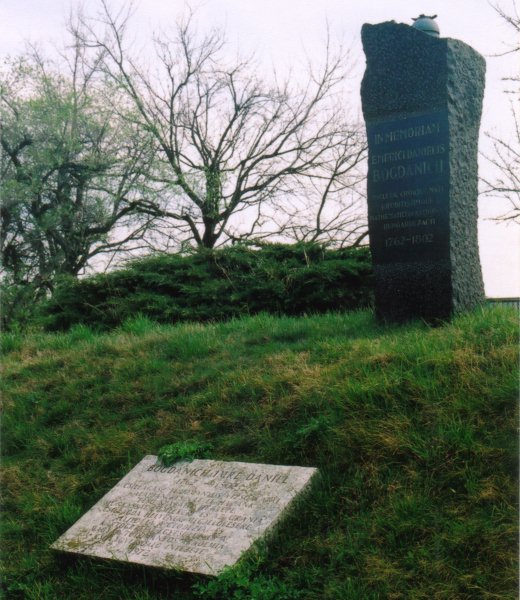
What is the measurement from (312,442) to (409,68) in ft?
15.0

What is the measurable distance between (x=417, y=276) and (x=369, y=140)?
5.41 ft

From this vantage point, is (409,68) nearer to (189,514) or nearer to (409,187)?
(409,187)

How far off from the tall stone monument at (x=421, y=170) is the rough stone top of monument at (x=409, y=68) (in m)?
0.01

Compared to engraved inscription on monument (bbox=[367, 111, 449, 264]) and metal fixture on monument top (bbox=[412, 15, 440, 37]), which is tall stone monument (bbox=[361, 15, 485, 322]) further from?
metal fixture on monument top (bbox=[412, 15, 440, 37])

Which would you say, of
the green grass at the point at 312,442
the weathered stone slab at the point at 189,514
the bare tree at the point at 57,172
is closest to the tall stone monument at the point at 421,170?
the green grass at the point at 312,442

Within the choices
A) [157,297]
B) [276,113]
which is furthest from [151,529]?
[276,113]

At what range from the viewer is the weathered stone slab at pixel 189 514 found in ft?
13.7

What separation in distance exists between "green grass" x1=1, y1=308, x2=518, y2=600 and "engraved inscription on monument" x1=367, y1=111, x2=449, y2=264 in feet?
2.86

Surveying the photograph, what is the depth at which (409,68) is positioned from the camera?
7672 millimetres

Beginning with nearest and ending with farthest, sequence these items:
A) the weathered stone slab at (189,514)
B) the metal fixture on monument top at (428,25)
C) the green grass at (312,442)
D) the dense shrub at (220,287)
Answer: the green grass at (312,442)
the weathered stone slab at (189,514)
the metal fixture on monument top at (428,25)
the dense shrub at (220,287)

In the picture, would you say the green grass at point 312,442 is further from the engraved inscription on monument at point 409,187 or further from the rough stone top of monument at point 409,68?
the rough stone top of monument at point 409,68

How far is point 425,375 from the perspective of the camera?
17.6ft

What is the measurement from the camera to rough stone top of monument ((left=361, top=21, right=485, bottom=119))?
7.50m

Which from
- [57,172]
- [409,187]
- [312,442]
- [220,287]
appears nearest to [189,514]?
[312,442]
